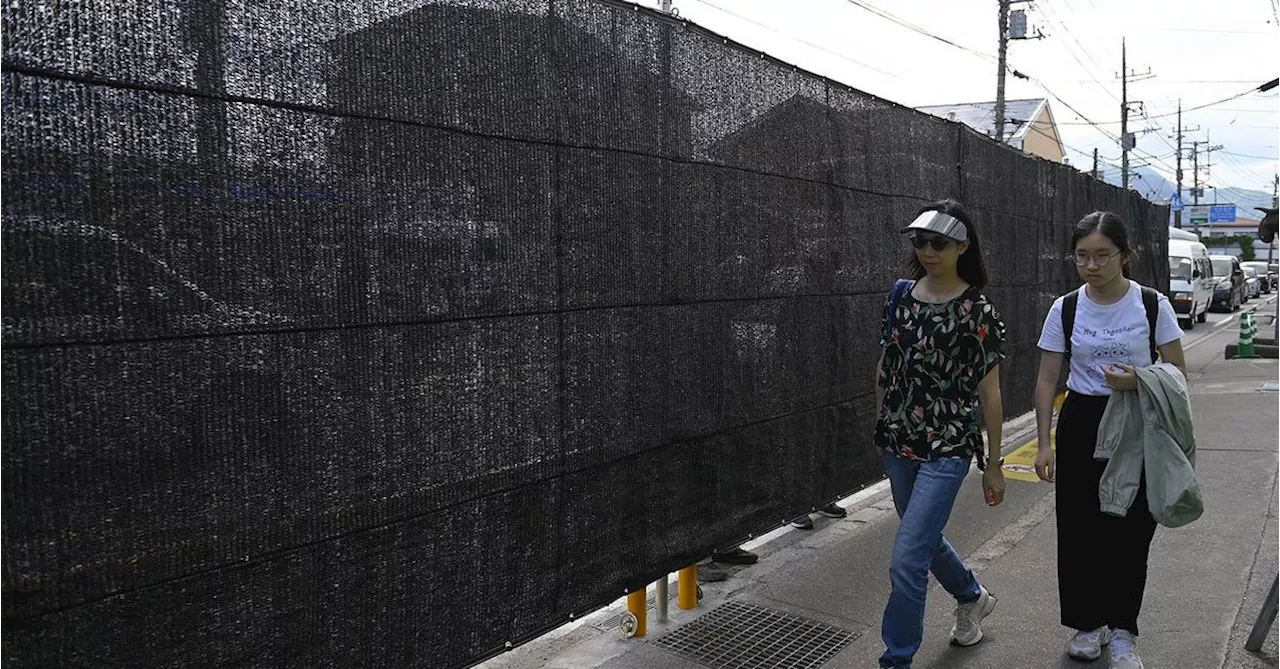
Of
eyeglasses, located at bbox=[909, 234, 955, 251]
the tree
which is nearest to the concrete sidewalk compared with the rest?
eyeglasses, located at bbox=[909, 234, 955, 251]

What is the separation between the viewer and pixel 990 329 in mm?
3516

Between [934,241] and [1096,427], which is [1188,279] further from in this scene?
[934,241]

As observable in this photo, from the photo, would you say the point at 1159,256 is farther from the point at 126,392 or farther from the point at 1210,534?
the point at 126,392

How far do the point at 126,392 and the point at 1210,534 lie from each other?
19.0 ft

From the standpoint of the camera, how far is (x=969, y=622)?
4020mm

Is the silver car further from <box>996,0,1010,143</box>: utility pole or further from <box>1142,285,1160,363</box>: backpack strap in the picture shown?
<box>1142,285,1160,363</box>: backpack strap

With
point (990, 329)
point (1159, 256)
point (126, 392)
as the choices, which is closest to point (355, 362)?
point (126, 392)

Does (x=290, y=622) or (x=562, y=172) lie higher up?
(x=562, y=172)

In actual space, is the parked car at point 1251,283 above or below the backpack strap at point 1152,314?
below

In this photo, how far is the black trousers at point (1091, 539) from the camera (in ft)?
12.1

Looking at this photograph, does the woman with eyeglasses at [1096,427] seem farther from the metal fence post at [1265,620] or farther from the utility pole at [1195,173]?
the utility pole at [1195,173]

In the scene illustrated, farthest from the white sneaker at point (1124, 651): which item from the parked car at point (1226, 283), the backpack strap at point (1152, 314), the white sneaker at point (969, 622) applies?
the parked car at point (1226, 283)

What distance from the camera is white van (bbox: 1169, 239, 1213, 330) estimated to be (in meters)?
23.8

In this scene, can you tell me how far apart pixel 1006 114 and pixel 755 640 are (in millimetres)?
45517
